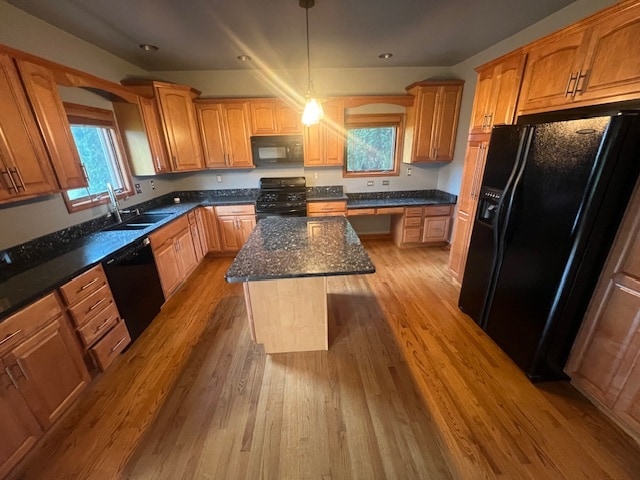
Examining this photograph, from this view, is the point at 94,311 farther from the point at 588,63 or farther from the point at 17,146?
the point at 588,63

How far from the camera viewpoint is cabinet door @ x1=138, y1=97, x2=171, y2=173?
302 cm

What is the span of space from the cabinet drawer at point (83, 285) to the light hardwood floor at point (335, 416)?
677mm

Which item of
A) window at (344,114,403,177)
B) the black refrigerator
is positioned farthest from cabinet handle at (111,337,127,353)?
window at (344,114,403,177)

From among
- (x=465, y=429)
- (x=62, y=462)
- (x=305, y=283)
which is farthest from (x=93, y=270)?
(x=465, y=429)

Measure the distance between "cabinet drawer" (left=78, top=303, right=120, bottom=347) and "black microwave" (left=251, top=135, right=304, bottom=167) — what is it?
8.48 feet

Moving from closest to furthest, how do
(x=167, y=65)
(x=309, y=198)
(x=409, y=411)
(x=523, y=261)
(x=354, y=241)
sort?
1. (x=409, y=411)
2. (x=523, y=261)
3. (x=354, y=241)
4. (x=167, y=65)
5. (x=309, y=198)

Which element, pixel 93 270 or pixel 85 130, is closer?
pixel 93 270

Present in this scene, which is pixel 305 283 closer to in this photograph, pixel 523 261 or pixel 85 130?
pixel 523 261

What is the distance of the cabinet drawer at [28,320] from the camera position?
4.09ft

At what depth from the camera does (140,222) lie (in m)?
2.97

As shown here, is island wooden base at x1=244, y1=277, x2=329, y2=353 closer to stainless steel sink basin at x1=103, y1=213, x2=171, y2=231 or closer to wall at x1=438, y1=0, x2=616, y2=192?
stainless steel sink basin at x1=103, y1=213, x2=171, y2=231

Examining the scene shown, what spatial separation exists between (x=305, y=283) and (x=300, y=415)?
823 millimetres

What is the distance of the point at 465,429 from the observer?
147 cm

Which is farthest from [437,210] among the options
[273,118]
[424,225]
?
[273,118]
